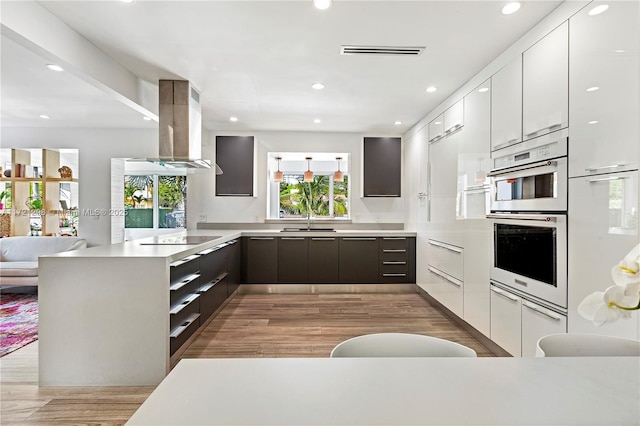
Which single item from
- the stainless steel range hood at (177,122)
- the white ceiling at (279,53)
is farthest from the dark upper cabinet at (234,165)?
the stainless steel range hood at (177,122)

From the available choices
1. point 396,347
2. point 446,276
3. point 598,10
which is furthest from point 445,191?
point 396,347

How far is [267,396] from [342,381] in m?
0.16

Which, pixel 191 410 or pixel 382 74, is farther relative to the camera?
pixel 382 74

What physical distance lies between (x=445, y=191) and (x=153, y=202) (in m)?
5.26

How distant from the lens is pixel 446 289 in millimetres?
3900

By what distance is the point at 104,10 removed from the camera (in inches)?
89.7

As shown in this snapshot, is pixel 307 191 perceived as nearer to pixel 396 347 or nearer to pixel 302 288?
pixel 302 288

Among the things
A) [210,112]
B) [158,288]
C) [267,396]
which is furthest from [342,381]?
[210,112]

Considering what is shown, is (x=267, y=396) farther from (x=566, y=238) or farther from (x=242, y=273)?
(x=242, y=273)

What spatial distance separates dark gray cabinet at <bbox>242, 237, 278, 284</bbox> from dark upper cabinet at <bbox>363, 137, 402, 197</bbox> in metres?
1.75

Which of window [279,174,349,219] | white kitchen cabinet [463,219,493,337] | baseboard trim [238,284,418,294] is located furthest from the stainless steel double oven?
window [279,174,349,219]

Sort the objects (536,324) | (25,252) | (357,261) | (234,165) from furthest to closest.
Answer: (234,165)
(357,261)
(25,252)
(536,324)

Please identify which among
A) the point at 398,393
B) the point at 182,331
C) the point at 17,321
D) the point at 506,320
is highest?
the point at 398,393

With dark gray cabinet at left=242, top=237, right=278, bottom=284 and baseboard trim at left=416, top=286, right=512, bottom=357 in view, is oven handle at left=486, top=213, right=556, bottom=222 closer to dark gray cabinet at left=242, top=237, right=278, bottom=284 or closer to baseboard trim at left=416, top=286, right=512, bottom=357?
baseboard trim at left=416, top=286, right=512, bottom=357
